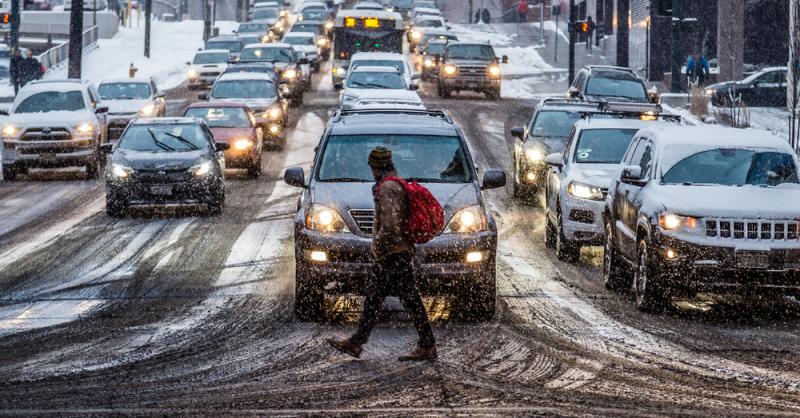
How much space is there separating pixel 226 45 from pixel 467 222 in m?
50.7

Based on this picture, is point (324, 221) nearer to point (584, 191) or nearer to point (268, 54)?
point (584, 191)

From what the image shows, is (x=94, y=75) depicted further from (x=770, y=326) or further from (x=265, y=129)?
(x=770, y=326)

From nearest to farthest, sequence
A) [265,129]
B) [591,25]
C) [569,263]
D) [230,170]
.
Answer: [569,263] < [230,170] < [265,129] < [591,25]

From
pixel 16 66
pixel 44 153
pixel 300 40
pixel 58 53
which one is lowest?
Result: pixel 44 153

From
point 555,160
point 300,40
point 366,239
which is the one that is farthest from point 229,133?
point 300,40

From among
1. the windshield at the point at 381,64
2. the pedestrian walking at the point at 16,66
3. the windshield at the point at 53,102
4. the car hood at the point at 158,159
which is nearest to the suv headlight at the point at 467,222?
the car hood at the point at 158,159

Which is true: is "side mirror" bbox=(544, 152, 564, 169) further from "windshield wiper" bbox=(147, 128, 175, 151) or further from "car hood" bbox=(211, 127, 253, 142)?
"car hood" bbox=(211, 127, 253, 142)

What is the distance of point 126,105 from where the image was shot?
38375 mm

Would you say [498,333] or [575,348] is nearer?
[575,348]

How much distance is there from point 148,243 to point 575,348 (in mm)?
9689

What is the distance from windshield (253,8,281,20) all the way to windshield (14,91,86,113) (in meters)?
55.0

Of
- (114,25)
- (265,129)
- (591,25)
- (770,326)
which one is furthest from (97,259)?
(114,25)

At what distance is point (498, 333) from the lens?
12.9 m

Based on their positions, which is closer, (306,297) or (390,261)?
(390,261)
